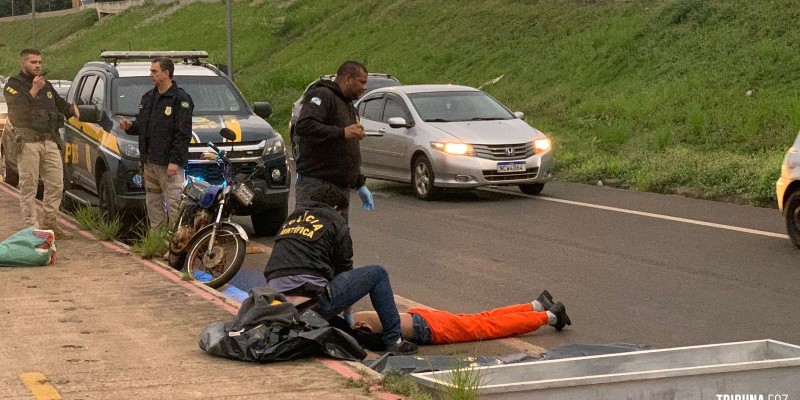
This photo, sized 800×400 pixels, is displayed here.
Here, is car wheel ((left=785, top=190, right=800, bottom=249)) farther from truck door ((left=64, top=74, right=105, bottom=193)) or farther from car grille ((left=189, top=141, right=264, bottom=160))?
truck door ((left=64, top=74, right=105, bottom=193))

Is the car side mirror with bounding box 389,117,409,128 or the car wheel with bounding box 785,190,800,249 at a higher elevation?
the car side mirror with bounding box 389,117,409,128

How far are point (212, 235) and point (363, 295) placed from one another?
298 cm

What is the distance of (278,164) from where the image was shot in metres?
14.4

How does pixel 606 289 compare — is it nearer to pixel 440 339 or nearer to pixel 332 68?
pixel 440 339

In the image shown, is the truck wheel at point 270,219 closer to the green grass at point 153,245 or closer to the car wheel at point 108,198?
the car wheel at point 108,198

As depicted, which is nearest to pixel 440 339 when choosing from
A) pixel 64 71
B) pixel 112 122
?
pixel 112 122

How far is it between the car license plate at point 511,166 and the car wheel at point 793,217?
5.40m

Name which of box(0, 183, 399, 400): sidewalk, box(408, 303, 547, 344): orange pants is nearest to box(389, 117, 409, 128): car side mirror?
box(0, 183, 399, 400): sidewalk

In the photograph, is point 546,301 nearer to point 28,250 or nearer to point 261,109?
point 28,250

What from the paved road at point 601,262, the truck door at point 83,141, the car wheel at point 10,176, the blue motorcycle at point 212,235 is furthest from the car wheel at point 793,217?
the car wheel at point 10,176

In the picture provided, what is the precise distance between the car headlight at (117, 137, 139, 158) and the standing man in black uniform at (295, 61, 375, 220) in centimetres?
440

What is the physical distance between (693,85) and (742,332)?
16502 mm

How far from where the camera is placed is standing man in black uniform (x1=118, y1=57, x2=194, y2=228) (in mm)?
12297

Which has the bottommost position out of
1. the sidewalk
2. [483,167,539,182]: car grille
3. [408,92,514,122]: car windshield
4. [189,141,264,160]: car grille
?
the sidewalk
